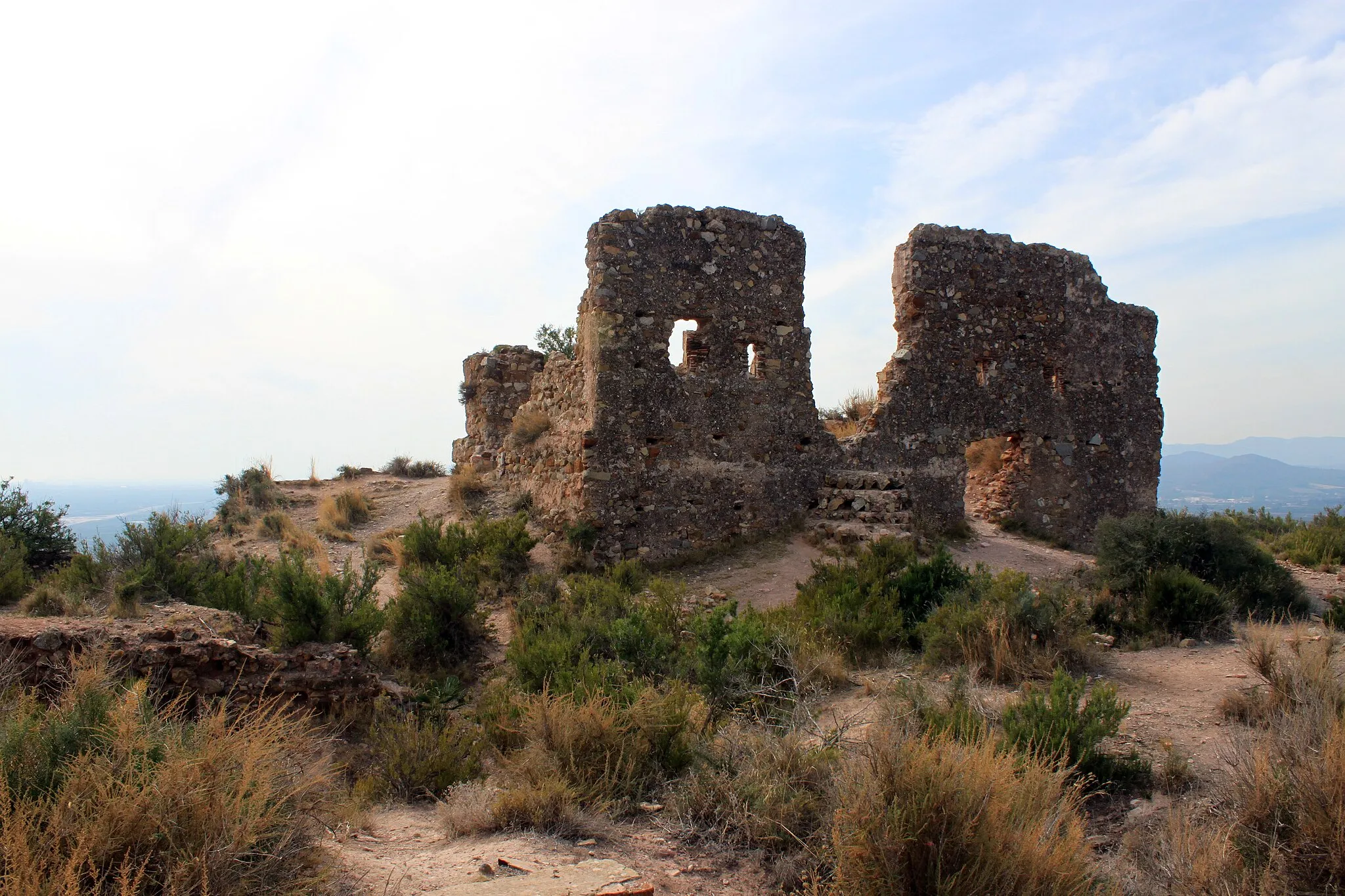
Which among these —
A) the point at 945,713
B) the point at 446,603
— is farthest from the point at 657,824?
the point at 446,603

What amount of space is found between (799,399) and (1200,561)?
4.91 meters

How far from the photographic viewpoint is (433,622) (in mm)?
7859

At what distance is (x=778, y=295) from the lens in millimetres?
11117

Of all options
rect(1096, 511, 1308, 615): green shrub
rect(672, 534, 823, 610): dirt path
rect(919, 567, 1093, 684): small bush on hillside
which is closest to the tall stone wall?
rect(672, 534, 823, 610): dirt path

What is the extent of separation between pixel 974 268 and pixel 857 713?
8.59 meters

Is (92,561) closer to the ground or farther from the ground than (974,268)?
closer to the ground

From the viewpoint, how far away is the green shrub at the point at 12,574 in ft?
28.4

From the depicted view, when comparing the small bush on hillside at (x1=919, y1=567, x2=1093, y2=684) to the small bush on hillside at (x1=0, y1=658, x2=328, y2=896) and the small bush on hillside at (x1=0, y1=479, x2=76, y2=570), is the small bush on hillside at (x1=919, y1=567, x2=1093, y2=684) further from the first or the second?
the small bush on hillside at (x1=0, y1=479, x2=76, y2=570)

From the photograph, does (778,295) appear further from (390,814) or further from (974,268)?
(390,814)

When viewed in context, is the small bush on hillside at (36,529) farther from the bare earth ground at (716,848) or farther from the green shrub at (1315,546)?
the green shrub at (1315,546)

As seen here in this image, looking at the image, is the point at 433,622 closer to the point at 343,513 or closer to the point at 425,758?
the point at 425,758

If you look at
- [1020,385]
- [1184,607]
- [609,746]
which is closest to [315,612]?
[609,746]

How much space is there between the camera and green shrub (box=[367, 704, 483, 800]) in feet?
15.2

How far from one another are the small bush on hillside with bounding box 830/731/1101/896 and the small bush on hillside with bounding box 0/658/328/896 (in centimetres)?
200
